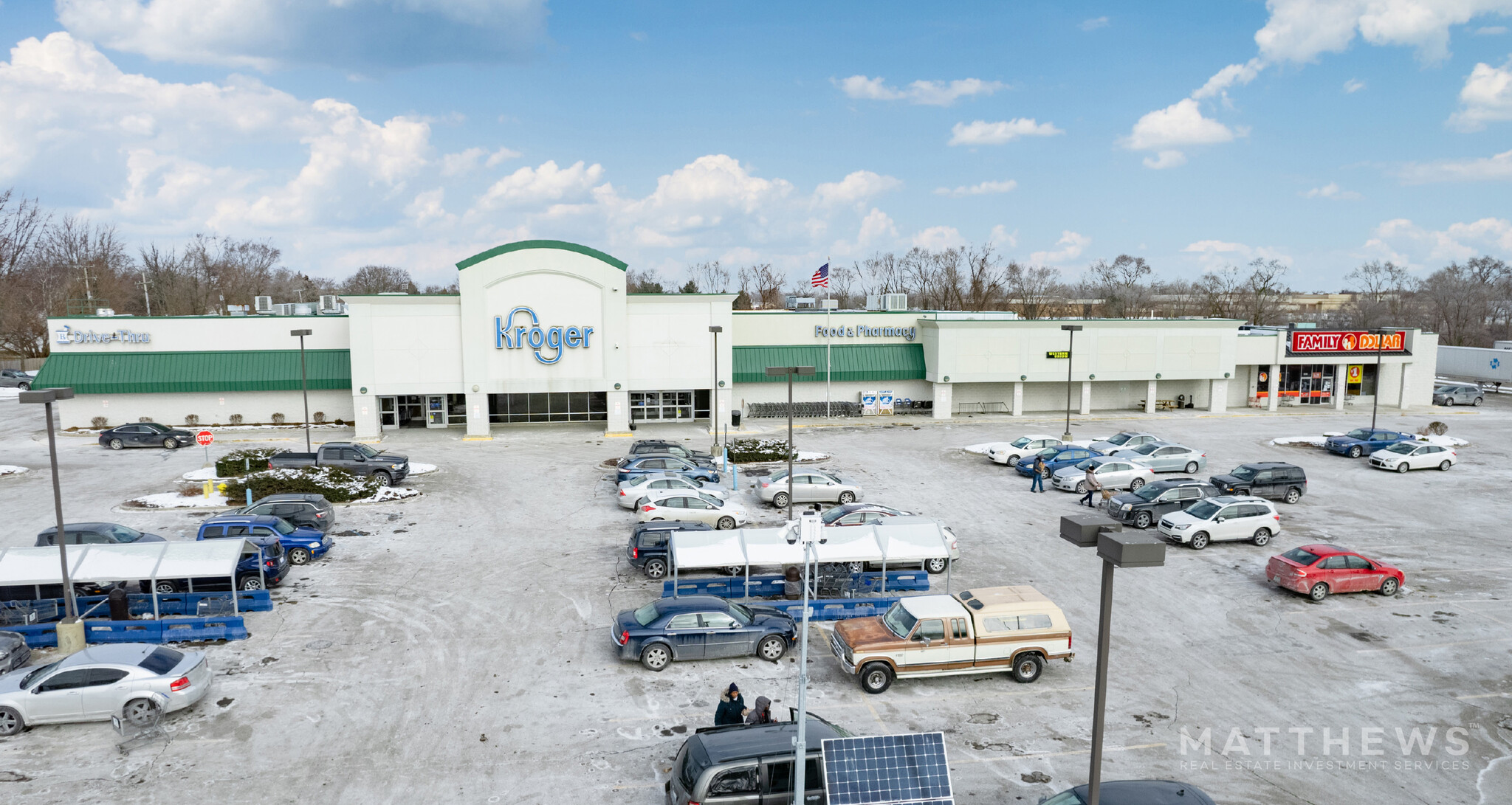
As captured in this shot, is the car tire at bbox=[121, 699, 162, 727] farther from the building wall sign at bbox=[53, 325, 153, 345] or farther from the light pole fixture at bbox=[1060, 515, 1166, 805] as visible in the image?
the building wall sign at bbox=[53, 325, 153, 345]

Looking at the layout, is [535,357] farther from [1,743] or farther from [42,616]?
[1,743]

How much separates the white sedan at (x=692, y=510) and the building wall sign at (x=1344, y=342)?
44200mm

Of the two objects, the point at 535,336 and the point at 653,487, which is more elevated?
the point at 535,336

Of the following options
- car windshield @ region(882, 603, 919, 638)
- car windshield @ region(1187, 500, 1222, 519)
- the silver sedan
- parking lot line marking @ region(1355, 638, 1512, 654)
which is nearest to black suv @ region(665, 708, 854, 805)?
car windshield @ region(882, 603, 919, 638)

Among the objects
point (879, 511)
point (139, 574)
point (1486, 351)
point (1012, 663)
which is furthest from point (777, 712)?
point (1486, 351)

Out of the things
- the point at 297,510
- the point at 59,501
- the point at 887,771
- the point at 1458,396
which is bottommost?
the point at 887,771

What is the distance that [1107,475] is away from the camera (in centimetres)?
3186

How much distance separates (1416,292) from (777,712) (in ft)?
454

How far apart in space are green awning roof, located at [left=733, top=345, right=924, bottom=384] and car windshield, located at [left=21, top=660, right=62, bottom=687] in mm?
36507

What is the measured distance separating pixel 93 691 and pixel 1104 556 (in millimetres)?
15545

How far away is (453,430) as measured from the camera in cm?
4475

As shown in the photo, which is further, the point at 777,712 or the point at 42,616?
the point at 42,616

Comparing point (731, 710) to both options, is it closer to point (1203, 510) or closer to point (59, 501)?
point (59, 501)

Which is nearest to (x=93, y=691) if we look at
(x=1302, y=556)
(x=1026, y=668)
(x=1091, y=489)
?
(x=1026, y=668)
